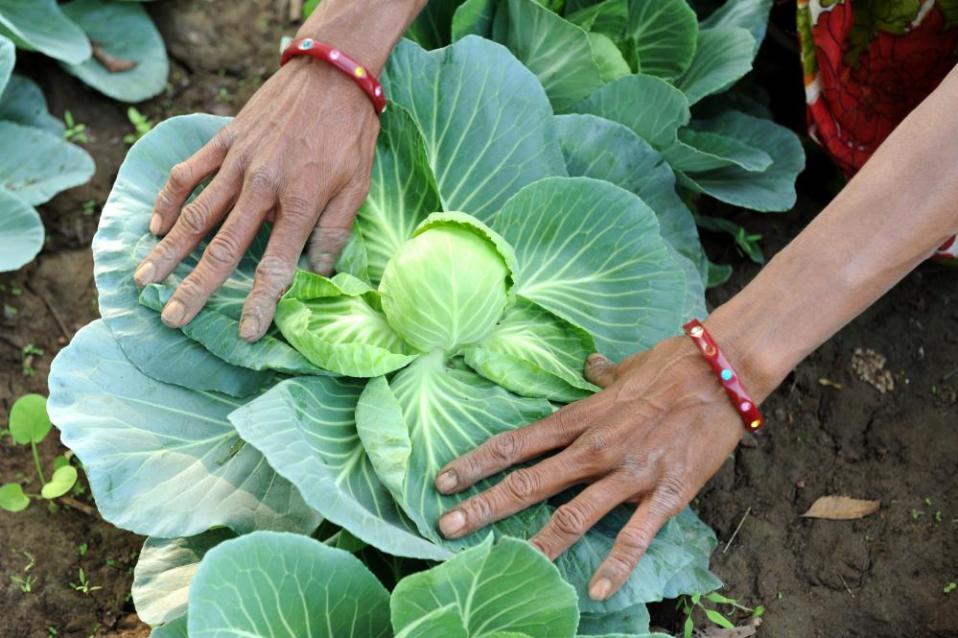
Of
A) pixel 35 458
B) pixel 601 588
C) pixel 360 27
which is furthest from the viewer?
pixel 35 458

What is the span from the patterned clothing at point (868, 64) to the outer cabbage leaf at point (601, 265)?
93cm

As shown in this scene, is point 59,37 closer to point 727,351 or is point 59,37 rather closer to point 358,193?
point 358,193

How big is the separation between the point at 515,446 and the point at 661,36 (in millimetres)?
1530

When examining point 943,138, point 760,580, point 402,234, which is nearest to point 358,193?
point 402,234

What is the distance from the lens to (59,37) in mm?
3070

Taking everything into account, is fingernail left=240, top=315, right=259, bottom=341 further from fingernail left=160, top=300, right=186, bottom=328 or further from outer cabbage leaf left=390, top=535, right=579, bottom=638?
outer cabbage leaf left=390, top=535, right=579, bottom=638

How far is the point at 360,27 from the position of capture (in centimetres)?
218

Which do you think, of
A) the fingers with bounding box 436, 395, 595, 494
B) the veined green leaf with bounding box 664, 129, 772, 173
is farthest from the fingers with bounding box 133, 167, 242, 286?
the veined green leaf with bounding box 664, 129, 772, 173

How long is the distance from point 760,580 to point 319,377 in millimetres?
1225

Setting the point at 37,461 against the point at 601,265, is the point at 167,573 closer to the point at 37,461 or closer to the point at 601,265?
the point at 37,461

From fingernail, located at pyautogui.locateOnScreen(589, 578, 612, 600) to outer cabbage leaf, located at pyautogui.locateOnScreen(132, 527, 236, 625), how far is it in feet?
2.51

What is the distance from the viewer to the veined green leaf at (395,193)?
2186mm

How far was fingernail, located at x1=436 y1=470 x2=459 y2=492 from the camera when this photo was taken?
1.89 metres

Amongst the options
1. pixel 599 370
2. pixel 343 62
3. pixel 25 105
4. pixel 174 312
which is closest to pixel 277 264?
pixel 174 312
